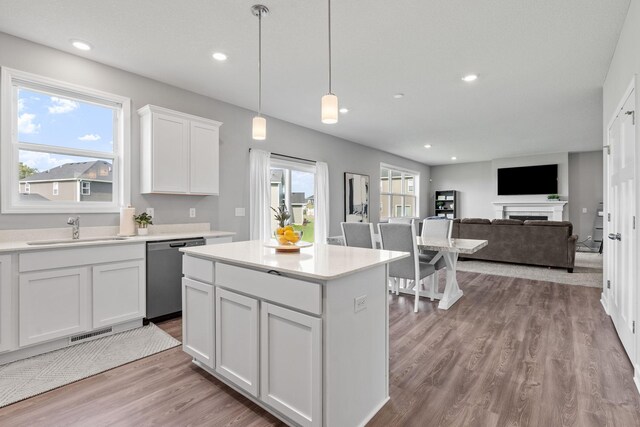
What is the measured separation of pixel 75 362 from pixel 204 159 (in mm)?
2320

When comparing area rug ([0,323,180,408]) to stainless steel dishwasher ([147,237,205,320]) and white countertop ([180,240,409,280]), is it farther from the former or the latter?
white countertop ([180,240,409,280])

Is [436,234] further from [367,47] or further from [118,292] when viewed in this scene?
[118,292]

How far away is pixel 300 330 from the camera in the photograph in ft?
5.16

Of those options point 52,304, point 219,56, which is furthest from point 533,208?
point 52,304

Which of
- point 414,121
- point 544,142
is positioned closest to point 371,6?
point 414,121

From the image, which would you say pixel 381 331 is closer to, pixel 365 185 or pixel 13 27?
pixel 13 27

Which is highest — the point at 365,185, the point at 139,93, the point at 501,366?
the point at 139,93

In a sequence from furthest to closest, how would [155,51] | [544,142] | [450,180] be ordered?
1. [450,180]
2. [544,142]
3. [155,51]

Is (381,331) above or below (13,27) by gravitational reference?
below

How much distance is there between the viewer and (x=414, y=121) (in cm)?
532

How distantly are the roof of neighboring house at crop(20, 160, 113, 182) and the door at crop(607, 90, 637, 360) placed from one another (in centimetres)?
456

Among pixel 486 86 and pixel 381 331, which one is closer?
pixel 381 331

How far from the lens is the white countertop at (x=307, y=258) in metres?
1.56

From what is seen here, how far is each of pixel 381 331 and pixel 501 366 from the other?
46.4 inches
